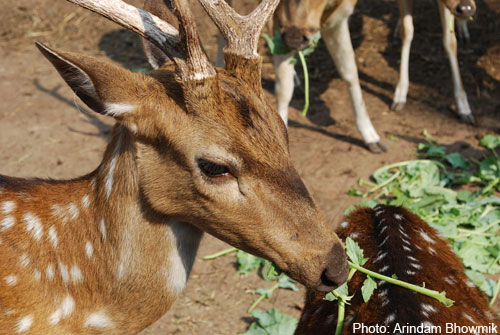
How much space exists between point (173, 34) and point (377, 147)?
145 inches

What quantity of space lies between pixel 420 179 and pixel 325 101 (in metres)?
1.94

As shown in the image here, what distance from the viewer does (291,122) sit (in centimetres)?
597

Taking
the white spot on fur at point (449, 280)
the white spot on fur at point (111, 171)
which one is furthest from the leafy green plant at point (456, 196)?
the white spot on fur at point (111, 171)

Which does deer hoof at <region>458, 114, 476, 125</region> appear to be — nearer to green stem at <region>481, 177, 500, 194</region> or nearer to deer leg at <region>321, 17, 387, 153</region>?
deer leg at <region>321, 17, 387, 153</region>

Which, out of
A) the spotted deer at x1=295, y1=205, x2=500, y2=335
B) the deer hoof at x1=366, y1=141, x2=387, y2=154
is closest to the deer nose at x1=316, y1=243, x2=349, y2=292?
the spotted deer at x1=295, y1=205, x2=500, y2=335

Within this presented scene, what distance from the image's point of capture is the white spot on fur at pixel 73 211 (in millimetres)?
2420

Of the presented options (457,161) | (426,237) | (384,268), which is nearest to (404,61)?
(457,161)

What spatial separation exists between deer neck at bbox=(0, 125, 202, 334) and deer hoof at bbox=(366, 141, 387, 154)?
3.37 metres

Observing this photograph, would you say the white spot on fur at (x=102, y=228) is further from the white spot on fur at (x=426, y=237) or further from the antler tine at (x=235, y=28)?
the white spot on fur at (x=426, y=237)

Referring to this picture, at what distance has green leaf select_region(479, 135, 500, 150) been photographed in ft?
16.8

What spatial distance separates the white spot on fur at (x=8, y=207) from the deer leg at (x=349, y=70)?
3555 millimetres

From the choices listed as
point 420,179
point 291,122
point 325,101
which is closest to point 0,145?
point 291,122

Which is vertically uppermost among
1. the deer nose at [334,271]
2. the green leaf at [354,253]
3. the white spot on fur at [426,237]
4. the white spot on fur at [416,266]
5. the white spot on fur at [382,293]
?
the deer nose at [334,271]

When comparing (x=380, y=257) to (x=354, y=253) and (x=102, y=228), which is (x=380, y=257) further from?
(x=102, y=228)
